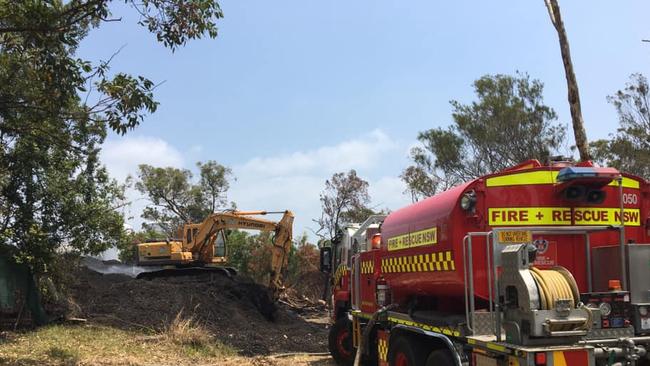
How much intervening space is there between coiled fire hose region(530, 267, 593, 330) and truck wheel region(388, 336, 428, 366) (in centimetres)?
228

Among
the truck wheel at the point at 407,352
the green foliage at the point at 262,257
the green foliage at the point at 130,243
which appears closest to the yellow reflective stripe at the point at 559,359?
the truck wheel at the point at 407,352

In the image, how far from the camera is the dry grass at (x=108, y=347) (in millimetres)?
12375

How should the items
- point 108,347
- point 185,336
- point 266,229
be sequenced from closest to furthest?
point 108,347 < point 185,336 < point 266,229

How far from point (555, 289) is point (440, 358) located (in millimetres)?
1731

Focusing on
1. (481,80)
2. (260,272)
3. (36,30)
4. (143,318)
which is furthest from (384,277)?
(260,272)

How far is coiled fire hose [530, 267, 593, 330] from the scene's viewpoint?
227 inches

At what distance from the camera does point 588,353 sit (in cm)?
559

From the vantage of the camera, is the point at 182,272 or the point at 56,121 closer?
the point at 56,121

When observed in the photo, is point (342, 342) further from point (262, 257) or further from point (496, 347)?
point (262, 257)

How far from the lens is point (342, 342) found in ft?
42.5

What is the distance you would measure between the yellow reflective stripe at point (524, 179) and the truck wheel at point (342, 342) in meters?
6.48

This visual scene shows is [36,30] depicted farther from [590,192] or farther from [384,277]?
[590,192]

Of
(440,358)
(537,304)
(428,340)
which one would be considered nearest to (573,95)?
(428,340)

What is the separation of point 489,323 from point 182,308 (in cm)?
1301
